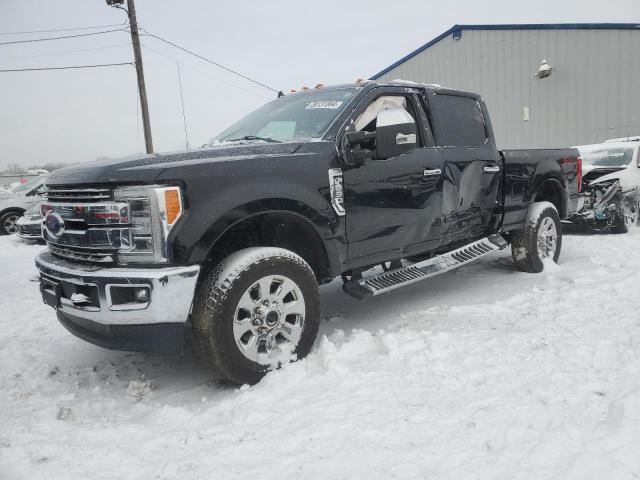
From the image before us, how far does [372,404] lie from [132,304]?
4.46ft

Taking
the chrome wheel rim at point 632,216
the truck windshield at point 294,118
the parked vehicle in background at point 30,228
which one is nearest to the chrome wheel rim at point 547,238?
the truck windshield at point 294,118

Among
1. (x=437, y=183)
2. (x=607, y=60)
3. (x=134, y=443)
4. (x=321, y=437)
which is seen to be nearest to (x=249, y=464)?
(x=321, y=437)

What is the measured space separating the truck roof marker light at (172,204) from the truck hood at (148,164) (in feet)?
0.37

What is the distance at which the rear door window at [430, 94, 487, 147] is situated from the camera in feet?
13.7

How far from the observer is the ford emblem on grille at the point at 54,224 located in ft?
9.12

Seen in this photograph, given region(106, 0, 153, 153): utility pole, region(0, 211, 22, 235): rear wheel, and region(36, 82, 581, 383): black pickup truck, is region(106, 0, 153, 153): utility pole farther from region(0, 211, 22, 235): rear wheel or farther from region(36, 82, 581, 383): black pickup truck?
region(36, 82, 581, 383): black pickup truck

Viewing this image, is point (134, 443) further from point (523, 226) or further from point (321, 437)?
point (523, 226)

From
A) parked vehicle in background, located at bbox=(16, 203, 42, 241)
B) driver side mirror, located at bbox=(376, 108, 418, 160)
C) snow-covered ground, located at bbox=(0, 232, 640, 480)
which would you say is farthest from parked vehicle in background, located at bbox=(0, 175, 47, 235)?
driver side mirror, located at bbox=(376, 108, 418, 160)

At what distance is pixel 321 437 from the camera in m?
2.17

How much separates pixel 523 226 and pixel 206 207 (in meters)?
3.72

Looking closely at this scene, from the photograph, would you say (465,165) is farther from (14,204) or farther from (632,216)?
(14,204)

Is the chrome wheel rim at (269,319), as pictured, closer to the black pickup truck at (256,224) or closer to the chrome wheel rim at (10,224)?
the black pickup truck at (256,224)

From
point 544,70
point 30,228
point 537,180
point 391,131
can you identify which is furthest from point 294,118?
point 544,70

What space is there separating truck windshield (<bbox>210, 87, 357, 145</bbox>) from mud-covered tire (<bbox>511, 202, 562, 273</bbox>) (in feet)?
8.58
